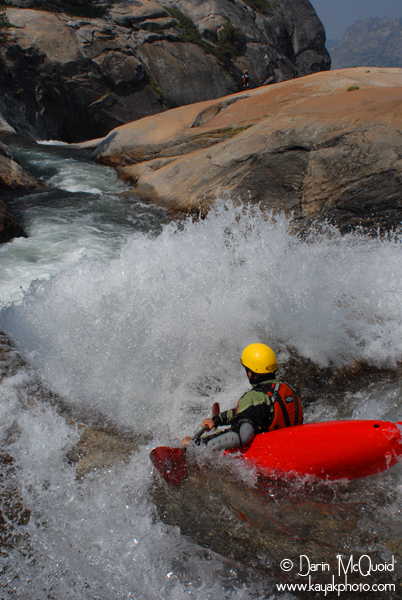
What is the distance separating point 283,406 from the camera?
2.73 meters

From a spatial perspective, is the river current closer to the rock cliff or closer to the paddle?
the paddle

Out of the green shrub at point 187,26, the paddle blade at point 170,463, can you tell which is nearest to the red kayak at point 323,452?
the paddle blade at point 170,463

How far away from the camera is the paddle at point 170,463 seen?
2500mm

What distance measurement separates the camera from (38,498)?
7.61 feet

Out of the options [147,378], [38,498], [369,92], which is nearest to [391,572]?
[38,498]

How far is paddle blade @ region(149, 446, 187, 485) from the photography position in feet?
8.20

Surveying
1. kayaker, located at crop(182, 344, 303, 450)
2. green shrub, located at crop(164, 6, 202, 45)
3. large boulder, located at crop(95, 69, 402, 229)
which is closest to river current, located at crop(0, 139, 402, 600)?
kayaker, located at crop(182, 344, 303, 450)

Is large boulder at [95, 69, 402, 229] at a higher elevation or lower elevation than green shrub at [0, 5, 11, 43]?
lower

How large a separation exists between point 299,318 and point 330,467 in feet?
6.58

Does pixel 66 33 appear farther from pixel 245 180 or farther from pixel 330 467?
pixel 330 467

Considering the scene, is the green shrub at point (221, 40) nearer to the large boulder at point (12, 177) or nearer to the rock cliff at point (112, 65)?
the rock cliff at point (112, 65)

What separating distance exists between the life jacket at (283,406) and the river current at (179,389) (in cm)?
42

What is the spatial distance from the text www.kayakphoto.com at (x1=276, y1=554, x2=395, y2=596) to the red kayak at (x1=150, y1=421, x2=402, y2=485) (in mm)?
491

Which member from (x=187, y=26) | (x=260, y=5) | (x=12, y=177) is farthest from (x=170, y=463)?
(x=260, y=5)
